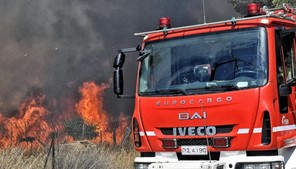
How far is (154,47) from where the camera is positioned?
6625 millimetres

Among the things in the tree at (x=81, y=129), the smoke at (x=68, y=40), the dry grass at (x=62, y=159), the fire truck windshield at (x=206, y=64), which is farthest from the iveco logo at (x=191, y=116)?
the smoke at (x=68, y=40)

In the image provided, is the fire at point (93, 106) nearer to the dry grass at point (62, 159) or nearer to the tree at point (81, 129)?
the tree at point (81, 129)

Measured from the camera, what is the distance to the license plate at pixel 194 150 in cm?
588

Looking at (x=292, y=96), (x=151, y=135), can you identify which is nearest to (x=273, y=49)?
(x=292, y=96)

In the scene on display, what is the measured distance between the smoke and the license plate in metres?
11.7

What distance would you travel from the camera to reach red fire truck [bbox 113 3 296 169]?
18.2 feet

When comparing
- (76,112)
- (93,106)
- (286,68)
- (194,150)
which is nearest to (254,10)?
(286,68)

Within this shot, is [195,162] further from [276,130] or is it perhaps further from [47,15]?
[47,15]

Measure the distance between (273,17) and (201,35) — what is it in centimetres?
92

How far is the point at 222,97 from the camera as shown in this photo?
572cm

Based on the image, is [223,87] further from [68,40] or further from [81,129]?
[68,40]

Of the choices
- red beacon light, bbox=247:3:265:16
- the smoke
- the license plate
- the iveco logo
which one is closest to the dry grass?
the license plate

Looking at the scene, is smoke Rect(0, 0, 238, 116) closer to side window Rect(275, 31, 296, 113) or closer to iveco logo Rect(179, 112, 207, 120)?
iveco logo Rect(179, 112, 207, 120)

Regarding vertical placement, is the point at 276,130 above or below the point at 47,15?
below
